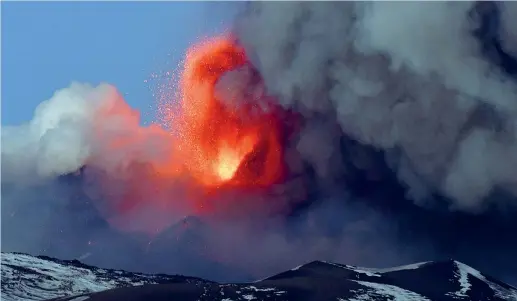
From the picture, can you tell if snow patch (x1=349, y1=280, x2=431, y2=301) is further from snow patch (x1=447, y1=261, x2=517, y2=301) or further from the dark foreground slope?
snow patch (x1=447, y1=261, x2=517, y2=301)

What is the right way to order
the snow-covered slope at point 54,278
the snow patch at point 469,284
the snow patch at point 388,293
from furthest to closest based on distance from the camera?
the snow patch at point 469,284
the snow-covered slope at point 54,278
the snow patch at point 388,293

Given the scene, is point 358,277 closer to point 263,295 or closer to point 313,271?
point 313,271

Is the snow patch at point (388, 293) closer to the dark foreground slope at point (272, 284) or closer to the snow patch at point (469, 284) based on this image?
the dark foreground slope at point (272, 284)

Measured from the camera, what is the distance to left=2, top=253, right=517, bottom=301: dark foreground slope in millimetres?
95188

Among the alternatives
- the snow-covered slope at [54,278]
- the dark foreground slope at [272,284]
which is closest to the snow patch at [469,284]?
the dark foreground slope at [272,284]

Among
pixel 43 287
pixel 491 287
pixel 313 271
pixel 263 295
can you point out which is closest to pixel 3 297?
pixel 43 287

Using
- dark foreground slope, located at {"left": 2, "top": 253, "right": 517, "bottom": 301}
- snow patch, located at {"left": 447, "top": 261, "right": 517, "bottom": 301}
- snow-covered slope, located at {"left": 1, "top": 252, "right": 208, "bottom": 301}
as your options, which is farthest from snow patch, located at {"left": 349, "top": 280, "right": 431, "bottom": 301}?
snow-covered slope, located at {"left": 1, "top": 252, "right": 208, "bottom": 301}

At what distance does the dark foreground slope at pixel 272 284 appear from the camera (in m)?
95.2

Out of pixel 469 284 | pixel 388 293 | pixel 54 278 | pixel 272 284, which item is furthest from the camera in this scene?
pixel 469 284

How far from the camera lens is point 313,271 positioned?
434 feet

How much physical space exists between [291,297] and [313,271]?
119 feet

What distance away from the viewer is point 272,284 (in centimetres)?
10656

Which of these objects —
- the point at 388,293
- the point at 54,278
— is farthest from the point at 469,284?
the point at 54,278

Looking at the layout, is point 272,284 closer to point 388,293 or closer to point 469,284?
point 388,293
